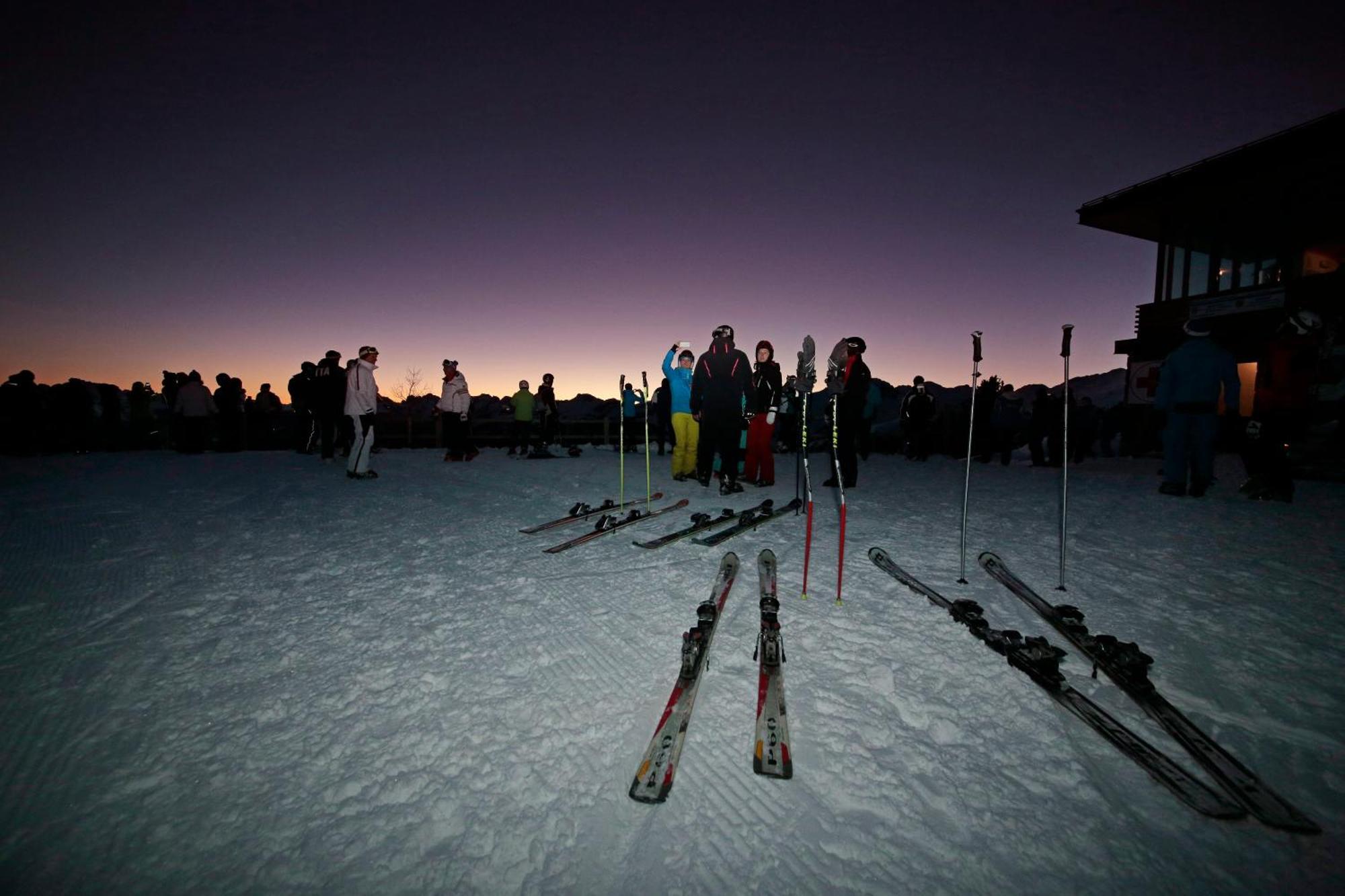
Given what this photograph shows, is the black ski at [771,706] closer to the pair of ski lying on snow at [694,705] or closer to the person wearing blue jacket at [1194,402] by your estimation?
the pair of ski lying on snow at [694,705]

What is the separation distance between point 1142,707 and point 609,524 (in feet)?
13.0

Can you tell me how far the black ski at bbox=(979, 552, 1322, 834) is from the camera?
5.02 ft

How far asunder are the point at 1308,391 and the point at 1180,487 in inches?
71.0

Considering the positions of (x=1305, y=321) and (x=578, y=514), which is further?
(x=1305, y=321)

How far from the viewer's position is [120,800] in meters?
1.60

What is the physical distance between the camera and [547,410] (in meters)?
14.5

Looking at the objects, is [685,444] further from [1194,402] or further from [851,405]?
[1194,402]

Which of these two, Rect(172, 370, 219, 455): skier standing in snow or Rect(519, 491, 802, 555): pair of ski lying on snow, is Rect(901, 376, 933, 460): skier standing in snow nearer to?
Rect(519, 491, 802, 555): pair of ski lying on snow

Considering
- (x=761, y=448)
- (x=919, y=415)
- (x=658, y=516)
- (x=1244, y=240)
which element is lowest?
(x=658, y=516)

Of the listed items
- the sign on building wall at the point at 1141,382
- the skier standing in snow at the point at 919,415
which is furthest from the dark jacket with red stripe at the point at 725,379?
the sign on building wall at the point at 1141,382

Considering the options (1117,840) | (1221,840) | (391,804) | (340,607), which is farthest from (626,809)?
(340,607)

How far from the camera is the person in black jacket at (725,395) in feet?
24.0

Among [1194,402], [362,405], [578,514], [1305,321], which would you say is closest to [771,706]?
[578,514]

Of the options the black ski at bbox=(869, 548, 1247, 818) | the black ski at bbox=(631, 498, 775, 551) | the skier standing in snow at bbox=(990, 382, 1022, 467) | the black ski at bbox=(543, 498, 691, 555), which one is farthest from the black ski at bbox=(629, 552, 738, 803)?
the skier standing in snow at bbox=(990, 382, 1022, 467)
